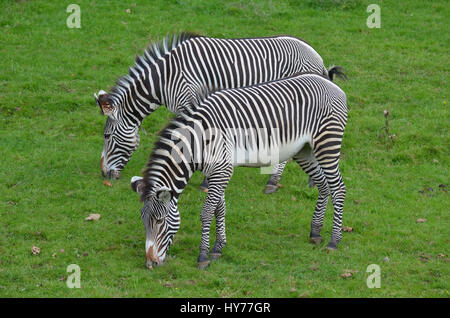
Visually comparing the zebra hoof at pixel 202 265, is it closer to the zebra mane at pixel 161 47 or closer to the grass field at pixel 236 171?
the grass field at pixel 236 171

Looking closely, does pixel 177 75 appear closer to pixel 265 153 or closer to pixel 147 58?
pixel 147 58

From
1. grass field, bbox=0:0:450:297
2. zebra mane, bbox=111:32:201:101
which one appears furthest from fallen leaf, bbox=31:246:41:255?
zebra mane, bbox=111:32:201:101

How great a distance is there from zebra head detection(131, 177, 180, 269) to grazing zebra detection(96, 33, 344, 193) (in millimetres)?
3326

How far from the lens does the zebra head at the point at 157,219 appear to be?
9.40 meters

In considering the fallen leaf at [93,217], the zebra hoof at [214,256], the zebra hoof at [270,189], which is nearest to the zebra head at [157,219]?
the zebra hoof at [214,256]

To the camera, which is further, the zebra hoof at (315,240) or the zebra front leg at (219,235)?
the zebra hoof at (315,240)

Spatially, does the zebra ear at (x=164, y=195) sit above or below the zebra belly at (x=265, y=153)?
below

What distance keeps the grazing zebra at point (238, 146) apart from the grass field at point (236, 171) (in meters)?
0.70

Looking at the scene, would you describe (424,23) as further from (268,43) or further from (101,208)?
(101,208)

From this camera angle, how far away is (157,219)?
9422 mm

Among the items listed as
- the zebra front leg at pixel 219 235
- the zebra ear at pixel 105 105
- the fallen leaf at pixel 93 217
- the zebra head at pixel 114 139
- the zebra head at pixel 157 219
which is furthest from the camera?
the zebra head at pixel 114 139

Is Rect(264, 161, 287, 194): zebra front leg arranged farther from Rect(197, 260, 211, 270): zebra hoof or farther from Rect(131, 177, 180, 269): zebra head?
Rect(131, 177, 180, 269): zebra head

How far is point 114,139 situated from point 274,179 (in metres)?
3.44

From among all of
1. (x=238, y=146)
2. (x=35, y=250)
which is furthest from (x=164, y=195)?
(x=35, y=250)
